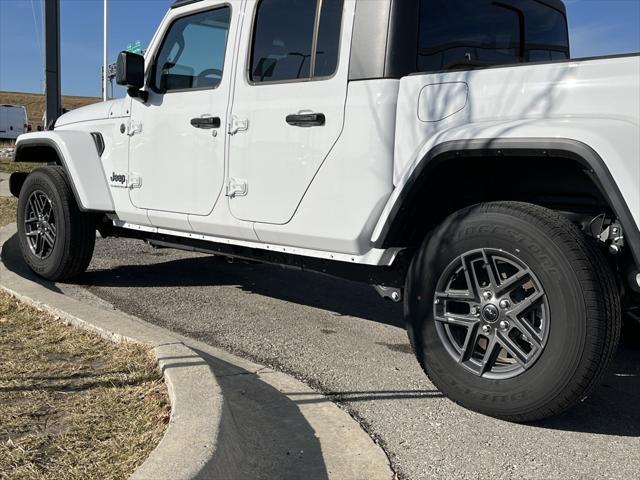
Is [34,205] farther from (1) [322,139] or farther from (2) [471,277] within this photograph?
(2) [471,277]

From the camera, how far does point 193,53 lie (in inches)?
173

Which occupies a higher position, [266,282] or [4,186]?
[266,282]

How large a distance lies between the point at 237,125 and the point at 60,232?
2.05 m

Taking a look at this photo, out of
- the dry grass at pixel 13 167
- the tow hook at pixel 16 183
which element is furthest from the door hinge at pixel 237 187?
the dry grass at pixel 13 167

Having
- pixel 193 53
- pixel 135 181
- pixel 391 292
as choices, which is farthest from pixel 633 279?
pixel 135 181

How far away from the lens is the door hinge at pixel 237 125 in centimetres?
385

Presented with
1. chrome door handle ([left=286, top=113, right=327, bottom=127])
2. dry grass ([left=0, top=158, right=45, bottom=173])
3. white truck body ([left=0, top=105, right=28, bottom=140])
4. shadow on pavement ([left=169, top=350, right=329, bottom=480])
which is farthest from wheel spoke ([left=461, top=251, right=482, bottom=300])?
white truck body ([left=0, top=105, right=28, bottom=140])

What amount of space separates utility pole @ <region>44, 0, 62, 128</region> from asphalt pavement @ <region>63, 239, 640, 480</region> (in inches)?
130

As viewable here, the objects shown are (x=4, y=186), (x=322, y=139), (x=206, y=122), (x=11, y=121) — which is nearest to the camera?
(x=322, y=139)

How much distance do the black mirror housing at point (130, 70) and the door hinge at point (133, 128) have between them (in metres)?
0.27

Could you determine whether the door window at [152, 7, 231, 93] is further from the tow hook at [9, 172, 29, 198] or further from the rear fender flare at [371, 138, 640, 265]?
the tow hook at [9, 172, 29, 198]

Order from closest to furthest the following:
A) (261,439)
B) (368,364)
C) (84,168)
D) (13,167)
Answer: (261,439)
(368,364)
(84,168)
(13,167)

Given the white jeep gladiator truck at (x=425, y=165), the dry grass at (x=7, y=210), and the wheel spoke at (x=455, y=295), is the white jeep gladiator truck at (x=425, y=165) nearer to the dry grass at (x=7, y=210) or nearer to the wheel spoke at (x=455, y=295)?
the wheel spoke at (x=455, y=295)

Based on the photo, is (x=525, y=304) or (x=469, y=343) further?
(x=469, y=343)
